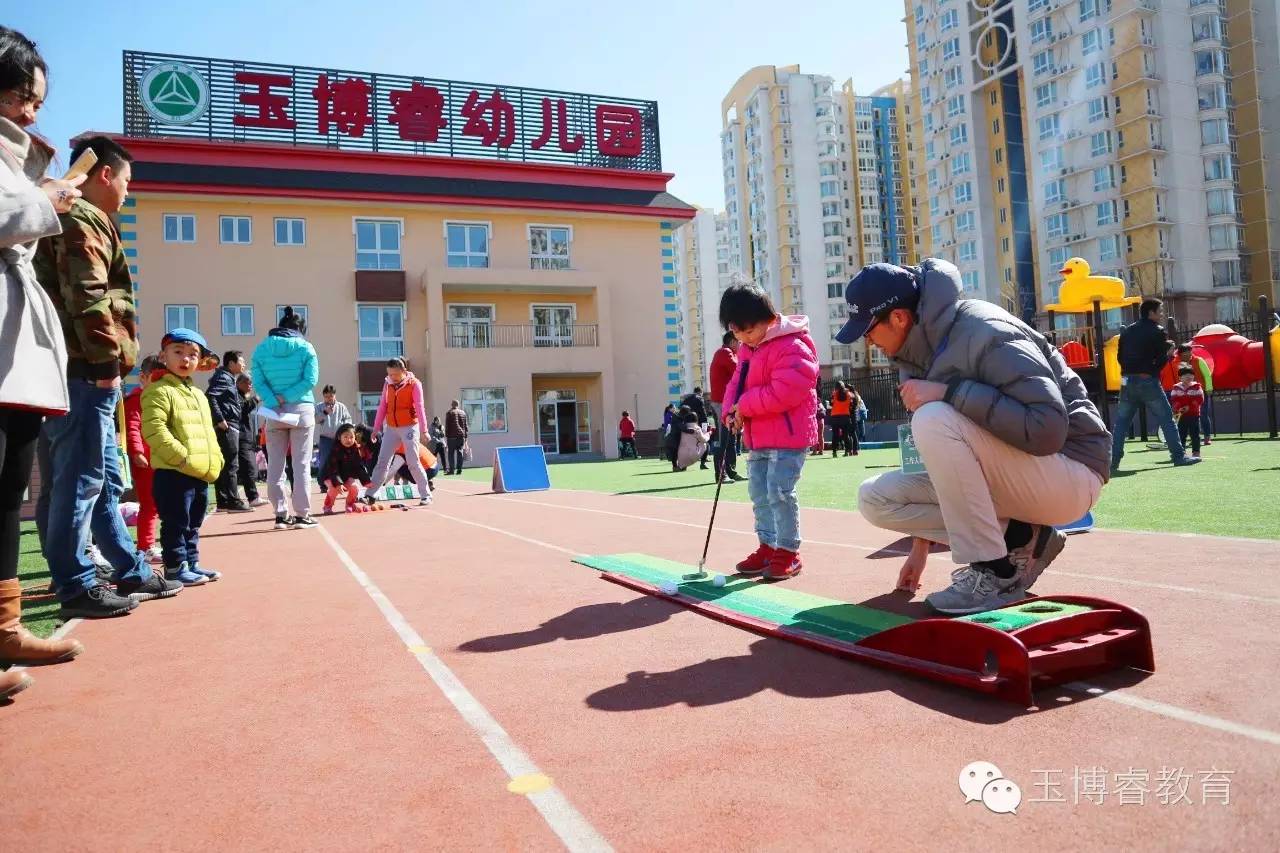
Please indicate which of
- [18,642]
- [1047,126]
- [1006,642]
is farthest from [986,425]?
[1047,126]

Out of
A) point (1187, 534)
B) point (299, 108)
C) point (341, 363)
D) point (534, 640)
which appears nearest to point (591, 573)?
point (534, 640)

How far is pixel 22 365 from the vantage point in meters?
3.07

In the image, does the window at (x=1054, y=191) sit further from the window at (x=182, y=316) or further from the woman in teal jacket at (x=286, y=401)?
the woman in teal jacket at (x=286, y=401)

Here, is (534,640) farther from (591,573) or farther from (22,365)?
(22,365)

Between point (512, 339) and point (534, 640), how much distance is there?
2991 centimetres

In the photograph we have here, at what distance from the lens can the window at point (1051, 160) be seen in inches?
2266

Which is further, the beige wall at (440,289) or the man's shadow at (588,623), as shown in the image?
the beige wall at (440,289)

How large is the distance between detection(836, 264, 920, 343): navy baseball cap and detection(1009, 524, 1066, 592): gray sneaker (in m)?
1.10

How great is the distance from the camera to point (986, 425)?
329cm

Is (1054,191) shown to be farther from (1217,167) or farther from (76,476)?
(76,476)

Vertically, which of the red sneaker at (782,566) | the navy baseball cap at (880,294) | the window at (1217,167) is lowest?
the red sneaker at (782,566)

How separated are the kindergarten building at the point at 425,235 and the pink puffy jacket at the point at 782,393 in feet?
88.2

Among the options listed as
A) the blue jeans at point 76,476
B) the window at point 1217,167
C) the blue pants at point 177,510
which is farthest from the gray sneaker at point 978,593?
the window at point 1217,167

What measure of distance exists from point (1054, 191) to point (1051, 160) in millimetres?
2090
